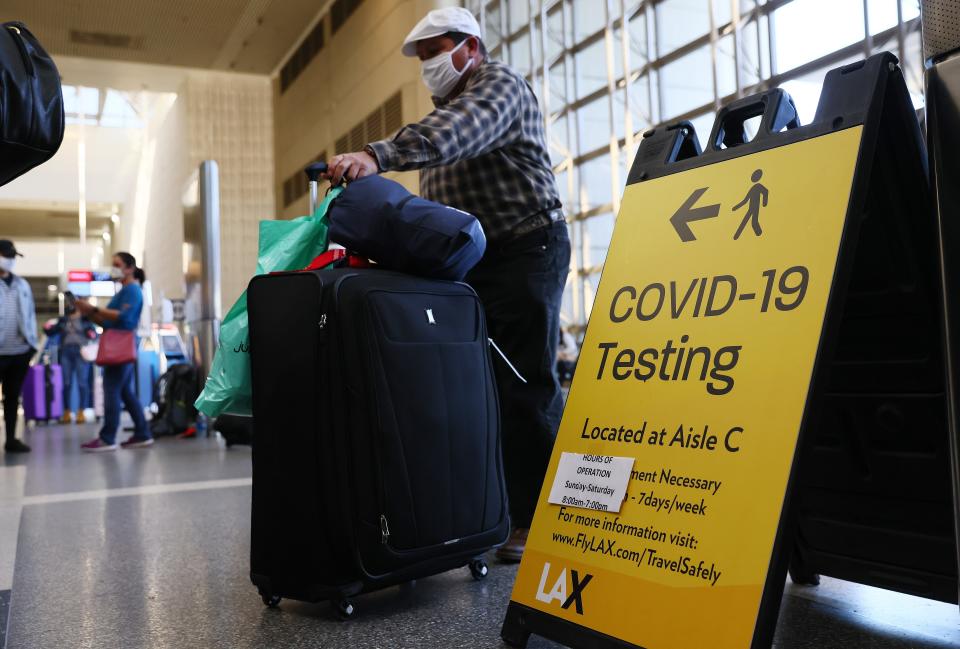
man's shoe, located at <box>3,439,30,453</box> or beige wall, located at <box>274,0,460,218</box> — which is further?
beige wall, located at <box>274,0,460,218</box>

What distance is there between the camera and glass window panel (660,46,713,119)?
10577 millimetres

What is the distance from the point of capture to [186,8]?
50.5 ft

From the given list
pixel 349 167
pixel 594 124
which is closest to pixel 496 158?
pixel 349 167

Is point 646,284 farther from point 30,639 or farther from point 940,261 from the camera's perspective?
point 30,639

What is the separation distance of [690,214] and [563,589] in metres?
0.68

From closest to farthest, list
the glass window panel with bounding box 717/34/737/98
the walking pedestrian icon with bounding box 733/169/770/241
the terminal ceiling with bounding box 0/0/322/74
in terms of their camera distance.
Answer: the walking pedestrian icon with bounding box 733/169/770/241 → the glass window panel with bounding box 717/34/737/98 → the terminal ceiling with bounding box 0/0/322/74

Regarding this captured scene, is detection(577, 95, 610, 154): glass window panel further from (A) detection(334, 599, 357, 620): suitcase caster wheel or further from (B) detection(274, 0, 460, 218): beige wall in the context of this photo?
(A) detection(334, 599, 357, 620): suitcase caster wheel

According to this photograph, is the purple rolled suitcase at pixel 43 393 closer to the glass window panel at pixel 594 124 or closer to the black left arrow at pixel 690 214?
the glass window panel at pixel 594 124

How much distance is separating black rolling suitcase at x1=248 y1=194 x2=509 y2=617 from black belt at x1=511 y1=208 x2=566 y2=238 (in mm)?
471

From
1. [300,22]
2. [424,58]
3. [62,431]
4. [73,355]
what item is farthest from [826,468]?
[300,22]

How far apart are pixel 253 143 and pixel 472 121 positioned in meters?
18.7

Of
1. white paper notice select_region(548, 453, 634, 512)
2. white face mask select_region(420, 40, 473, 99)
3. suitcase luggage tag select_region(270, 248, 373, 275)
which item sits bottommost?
white paper notice select_region(548, 453, 634, 512)

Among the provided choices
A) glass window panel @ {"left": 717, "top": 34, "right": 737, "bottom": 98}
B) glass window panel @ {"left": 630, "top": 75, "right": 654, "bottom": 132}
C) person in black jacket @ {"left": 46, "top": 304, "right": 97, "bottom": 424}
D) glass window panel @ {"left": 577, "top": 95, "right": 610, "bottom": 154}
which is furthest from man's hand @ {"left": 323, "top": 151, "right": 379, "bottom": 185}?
glass window panel @ {"left": 577, "top": 95, "right": 610, "bottom": 154}

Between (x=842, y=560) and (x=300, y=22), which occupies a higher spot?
(x=300, y=22)
